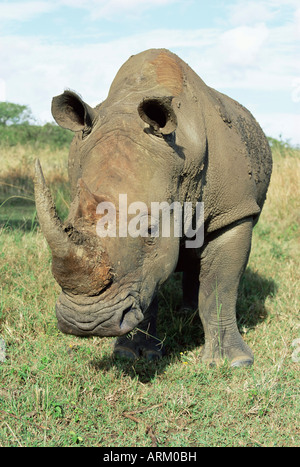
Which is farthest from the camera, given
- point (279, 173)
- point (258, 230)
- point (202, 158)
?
point (279, 173)

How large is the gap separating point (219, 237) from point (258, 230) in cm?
408

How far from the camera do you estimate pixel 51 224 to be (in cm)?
279

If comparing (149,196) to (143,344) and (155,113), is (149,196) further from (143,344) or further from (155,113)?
(143,344)

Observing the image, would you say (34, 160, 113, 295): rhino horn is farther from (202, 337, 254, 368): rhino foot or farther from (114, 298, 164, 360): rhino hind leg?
(202, 337, 254, 368): rhino foot

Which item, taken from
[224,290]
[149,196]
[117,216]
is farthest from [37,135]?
[117,216]

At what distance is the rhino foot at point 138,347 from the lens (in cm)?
433

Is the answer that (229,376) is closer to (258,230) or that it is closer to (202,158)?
(202,158)

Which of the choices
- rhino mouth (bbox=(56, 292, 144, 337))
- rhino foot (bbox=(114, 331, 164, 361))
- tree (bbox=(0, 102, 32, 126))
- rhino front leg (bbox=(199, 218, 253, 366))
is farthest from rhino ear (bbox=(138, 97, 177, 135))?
tree (bbox=(0, 102, 32, 126))

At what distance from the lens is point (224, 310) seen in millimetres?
4312

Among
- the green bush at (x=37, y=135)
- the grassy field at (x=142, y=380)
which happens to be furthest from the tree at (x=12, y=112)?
the grassy field at (x=142, y=380)

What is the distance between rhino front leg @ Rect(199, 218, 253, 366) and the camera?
4.14m

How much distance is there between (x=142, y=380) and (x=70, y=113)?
6.22 feet
